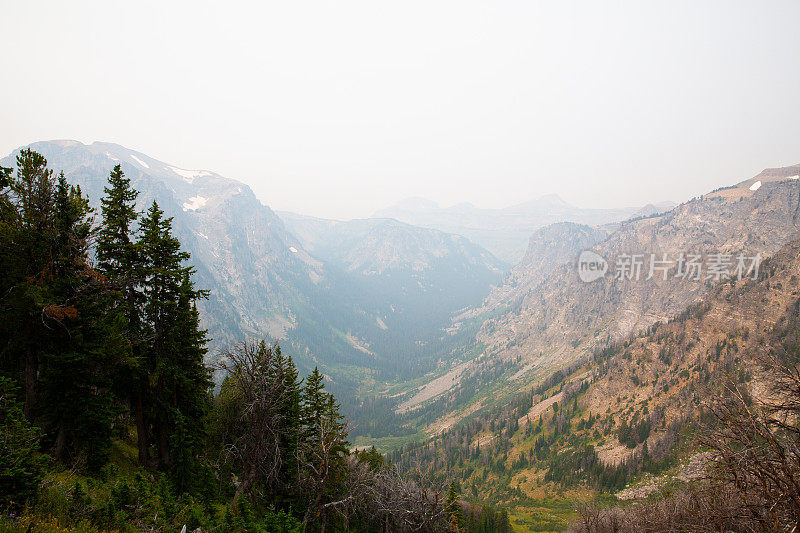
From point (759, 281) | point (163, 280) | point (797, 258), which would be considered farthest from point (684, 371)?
point (163, 280)

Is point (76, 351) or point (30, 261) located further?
point (76, 351)

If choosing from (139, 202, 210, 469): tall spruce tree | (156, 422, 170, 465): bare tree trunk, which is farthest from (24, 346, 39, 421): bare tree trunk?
(156, 422, 170, 465): bare tree trunk

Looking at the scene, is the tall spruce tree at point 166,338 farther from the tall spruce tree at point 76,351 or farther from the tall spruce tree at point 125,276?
the tall spruce tree at point 76,351

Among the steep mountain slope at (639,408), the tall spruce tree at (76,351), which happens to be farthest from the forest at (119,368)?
the steep mountain slope at (639,408)

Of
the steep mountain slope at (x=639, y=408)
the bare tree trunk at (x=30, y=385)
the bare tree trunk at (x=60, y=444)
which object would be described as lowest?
the steep mountain slope at (x=639, y=408)

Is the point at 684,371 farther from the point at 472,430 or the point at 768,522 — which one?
the point at 768,522

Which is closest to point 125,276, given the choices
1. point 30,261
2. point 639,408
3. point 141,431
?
point 30,261

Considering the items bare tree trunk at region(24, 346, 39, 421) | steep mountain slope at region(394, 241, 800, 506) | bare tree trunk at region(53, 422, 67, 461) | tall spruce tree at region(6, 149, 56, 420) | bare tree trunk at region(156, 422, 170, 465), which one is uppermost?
tall spruce tree at region(6, 149, 56, 420)

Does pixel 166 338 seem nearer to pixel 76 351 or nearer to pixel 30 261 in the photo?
pixel 76 351

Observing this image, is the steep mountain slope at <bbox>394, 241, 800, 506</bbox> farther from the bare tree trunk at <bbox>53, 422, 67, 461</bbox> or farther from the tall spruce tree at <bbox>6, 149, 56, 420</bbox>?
the tall spruce tree at <bbox>6, 149, 56, 420</bbox>

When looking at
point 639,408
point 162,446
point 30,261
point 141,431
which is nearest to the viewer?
point 30,261

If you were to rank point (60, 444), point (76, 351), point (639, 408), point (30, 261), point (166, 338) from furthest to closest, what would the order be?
point (639, 408) < point (166, 338) < point (76, 351) < point (30, 261) < point (60, 444)

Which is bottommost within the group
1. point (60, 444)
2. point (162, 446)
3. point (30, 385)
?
point (162, 446)

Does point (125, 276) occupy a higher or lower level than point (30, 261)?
lower
